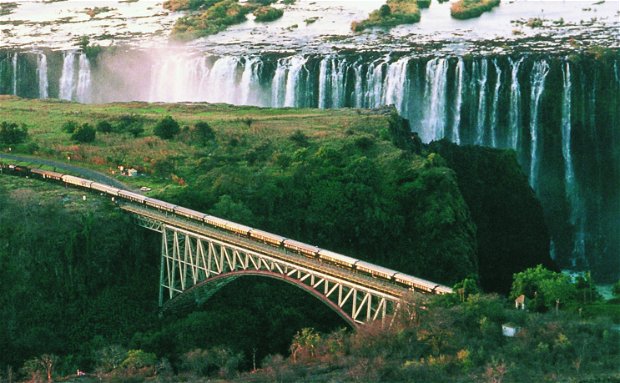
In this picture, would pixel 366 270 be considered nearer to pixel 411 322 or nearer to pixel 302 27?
pixel 411 322

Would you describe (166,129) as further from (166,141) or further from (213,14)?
(213,14)

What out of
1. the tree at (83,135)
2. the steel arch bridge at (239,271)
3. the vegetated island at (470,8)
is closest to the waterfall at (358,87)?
the tree at (83,135)

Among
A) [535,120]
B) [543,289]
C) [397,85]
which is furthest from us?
[397,85]

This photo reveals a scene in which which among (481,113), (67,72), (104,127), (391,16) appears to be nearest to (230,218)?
(104,127)

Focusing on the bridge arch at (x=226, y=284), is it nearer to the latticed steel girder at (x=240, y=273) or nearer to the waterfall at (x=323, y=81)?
the latticed steel girder at (x=240, y=273)

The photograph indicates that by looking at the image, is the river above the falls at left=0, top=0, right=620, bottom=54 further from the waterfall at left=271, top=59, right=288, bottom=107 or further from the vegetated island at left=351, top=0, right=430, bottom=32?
the waterfall at left=271, top=59, right=288, bottom=107

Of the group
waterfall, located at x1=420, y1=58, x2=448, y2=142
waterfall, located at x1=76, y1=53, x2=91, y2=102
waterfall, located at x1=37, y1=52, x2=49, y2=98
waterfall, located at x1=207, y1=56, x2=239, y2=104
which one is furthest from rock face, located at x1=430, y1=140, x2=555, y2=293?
waterfall, located at x1=37, y1=52, x2=49, y2=98
